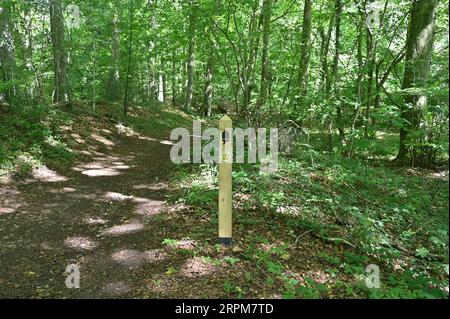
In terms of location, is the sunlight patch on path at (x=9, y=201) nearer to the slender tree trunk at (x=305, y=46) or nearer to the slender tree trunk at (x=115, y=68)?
the slender tree trunk at (x=305, y=46)

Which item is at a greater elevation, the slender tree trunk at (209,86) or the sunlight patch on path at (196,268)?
the slender tree trunk at (209,86)

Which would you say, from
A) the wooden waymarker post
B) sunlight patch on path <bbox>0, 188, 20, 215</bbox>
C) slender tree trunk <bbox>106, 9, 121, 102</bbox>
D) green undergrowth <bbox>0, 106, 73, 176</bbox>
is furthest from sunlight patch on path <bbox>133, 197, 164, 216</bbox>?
slender tree trunk <bbox>106, 9, 121, 102</bbox>

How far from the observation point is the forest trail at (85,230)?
4.48 metres

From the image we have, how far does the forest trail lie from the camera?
4.48 m

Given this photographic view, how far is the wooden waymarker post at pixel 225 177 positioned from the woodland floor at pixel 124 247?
11.1 inches

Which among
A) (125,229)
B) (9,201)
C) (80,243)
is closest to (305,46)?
(125,229)

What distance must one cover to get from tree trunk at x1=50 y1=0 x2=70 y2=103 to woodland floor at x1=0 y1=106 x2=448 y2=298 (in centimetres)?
633

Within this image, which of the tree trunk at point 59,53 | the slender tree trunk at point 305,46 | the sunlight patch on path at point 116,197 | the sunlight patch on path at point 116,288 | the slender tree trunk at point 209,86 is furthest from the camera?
the slender tree trunk at point 209,86

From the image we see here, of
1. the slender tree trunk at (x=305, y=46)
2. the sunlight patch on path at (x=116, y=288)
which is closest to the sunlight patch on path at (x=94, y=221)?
the sunlight patch on path at (x=116, y=288)

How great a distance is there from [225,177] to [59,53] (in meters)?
11.3

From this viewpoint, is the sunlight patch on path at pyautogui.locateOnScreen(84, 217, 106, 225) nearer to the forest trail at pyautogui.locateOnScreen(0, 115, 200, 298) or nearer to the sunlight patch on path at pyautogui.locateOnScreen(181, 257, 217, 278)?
the forest trail at pyautogui.locateOnScreen(0, 115, 200, 298)
